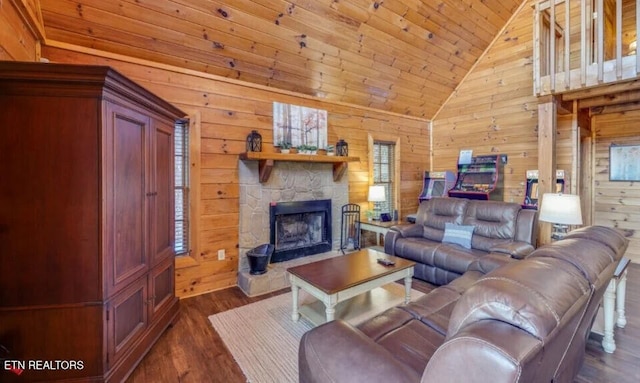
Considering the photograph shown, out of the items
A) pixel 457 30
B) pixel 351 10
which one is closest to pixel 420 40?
pixel 457 30

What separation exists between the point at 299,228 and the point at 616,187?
16.6 ft

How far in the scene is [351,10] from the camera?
3.25 meters

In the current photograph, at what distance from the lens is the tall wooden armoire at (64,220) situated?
1.58m

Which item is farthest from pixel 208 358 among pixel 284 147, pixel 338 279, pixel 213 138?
pixel 284 147

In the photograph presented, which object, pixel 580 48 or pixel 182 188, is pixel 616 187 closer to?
pixel 580 48

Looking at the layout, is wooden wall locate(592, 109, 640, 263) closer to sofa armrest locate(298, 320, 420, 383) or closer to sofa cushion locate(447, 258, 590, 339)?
sofa cushion locate(447, 258, 590, 339)

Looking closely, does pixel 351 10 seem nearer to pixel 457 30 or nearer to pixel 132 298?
pixel 457 30

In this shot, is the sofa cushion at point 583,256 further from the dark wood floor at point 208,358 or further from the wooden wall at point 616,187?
the wooden wall at point 616,187

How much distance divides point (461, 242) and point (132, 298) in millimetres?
3404

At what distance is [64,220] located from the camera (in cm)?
166

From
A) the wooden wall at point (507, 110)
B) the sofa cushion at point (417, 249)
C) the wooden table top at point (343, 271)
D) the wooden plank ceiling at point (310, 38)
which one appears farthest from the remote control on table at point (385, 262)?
the wooden wall at point (507, 110)

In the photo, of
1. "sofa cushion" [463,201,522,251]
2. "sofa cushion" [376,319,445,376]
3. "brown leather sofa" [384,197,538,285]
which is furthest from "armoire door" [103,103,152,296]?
"sofa cushion" [463,201,522,251]

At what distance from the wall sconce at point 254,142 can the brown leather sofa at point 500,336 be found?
266 cm

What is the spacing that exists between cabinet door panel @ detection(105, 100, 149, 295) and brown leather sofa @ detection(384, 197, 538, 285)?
2922 millimetres
